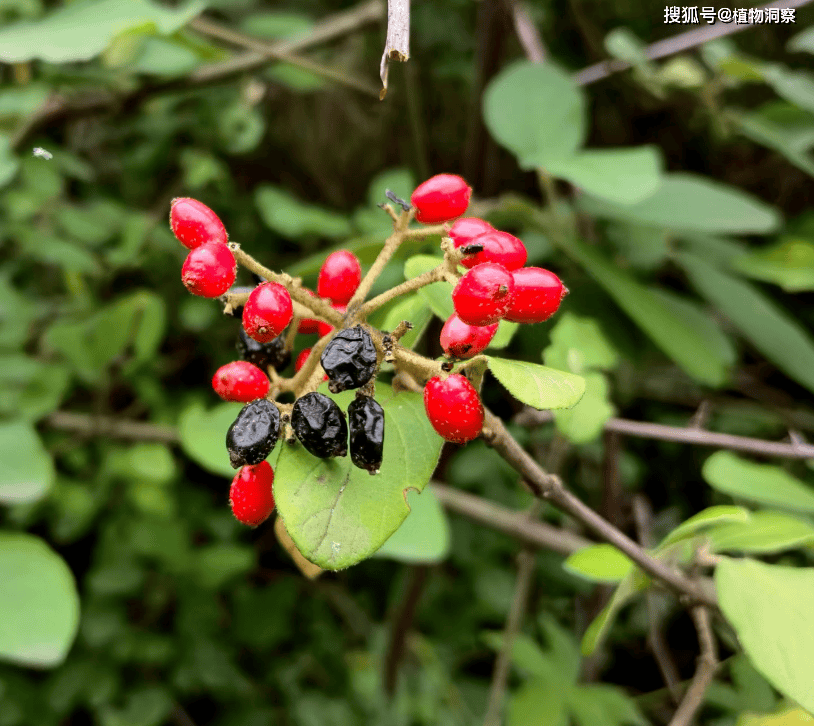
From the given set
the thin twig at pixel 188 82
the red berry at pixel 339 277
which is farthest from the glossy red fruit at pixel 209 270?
the thin twig at pixel 188 82

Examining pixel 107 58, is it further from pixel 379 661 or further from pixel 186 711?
pixel 186 711

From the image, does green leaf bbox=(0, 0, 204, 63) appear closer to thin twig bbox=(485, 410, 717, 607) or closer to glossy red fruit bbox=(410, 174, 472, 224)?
glossy red fruit bbox=(410, 174, 472, 224)

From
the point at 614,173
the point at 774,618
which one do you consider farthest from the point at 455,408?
the point at 614,173

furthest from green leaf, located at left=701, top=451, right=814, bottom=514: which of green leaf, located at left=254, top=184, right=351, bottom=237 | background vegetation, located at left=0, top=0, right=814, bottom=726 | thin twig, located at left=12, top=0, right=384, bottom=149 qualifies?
thin twig, located at left=12, top=0, right=384, bottom=149

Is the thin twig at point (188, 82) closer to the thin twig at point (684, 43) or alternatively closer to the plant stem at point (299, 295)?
the thin twig at point (684, 43)

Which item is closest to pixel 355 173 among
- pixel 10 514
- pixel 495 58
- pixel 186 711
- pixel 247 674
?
pixel 495 58
